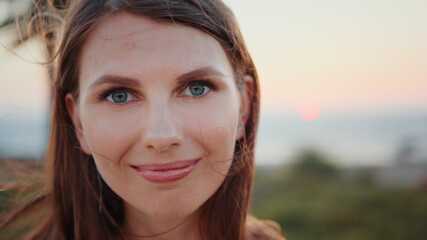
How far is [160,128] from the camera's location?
1.59 m

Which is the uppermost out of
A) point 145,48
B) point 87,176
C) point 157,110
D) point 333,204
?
point 145,48

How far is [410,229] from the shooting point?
5.49 metres

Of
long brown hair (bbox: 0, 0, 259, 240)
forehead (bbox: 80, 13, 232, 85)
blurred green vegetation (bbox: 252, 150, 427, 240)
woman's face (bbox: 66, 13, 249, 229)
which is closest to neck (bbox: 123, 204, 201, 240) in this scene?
long brown hair (bbox: 0, 0, 259, 240)

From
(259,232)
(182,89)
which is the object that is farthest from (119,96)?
(259,232)

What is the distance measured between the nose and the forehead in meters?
0.15

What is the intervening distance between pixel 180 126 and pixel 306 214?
4979 mm

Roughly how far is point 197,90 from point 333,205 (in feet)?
17.6

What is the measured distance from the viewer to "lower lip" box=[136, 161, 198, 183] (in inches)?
67.1

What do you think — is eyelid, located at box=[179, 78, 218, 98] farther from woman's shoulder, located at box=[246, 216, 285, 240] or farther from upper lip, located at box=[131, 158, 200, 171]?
woman's shoulder, located at box=[246, 216, 285, 240]

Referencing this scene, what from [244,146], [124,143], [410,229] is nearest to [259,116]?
[244,146]

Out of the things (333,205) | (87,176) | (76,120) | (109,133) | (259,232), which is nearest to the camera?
(109,133)

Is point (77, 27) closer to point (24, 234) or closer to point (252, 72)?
point (252, 72)

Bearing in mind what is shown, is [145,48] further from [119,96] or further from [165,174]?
[165,174]

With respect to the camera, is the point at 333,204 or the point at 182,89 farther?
the point at 333,204
